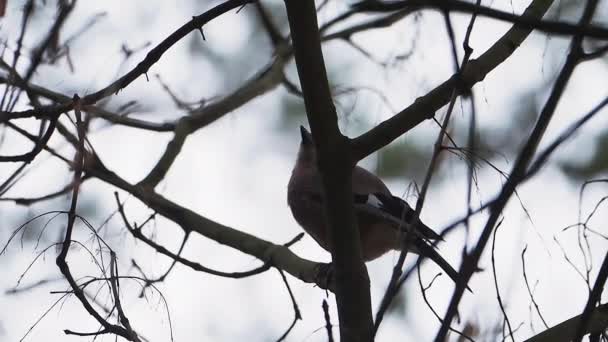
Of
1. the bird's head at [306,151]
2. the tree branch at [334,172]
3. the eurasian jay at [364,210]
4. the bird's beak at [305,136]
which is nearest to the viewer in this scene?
the tree branch at [334,172]

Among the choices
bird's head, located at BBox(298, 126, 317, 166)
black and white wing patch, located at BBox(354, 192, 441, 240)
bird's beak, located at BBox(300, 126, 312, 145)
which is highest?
bird's beak, located at BBox(300, 126, 312, 145)

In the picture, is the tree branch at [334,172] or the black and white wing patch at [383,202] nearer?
the tree branch at [334,172]

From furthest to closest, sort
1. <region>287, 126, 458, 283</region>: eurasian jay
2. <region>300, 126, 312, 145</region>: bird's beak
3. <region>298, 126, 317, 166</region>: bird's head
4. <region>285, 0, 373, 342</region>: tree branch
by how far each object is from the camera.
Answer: <region>300, 126, 312, 145</region>: bird's beak < <region>298, 126, 317, 166</region>: bird's head < <region>287, 126, 458, 283</region>: eurasian jay < <region>285, 0, 373, 342</region>: tree branch

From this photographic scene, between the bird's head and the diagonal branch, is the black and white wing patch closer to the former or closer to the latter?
the bird's head

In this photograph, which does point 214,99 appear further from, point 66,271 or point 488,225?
point 488,225

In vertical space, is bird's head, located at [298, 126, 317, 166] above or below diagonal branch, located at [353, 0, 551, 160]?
above

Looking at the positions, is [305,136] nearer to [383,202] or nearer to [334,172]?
[383,202]

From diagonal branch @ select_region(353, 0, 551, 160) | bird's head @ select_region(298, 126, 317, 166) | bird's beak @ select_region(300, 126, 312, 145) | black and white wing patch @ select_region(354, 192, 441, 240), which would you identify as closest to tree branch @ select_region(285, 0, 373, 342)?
diagonal branch @ select_region(353, 0, 551, 160)

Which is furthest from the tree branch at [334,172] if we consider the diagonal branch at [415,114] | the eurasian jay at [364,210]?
the eurasian jay at [364,210]

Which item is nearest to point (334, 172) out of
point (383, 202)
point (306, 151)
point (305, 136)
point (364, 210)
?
point (364, 210)

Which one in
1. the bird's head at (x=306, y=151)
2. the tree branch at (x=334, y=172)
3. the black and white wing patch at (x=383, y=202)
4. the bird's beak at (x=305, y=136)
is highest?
the bird's beak at (x=305, y=136)

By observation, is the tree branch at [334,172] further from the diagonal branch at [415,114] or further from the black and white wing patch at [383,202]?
the black and white wing patch at [383,202]

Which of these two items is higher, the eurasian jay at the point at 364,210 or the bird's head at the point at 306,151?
the bird's head at the point at 306,151

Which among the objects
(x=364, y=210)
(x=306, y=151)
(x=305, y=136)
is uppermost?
(x=305, y=136)
